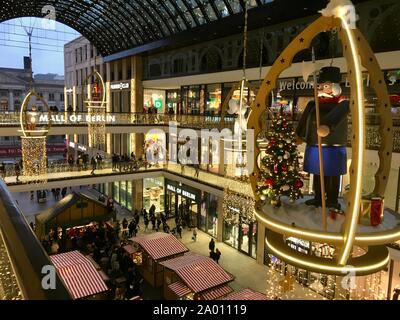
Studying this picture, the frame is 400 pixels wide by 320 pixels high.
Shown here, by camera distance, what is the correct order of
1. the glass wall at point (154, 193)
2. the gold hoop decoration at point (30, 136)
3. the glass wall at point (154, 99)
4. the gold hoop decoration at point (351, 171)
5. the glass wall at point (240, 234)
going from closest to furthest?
the gold hoop decoration at point (351, 171), the gold hoop decoration at point (30, 136), the glass wall at point (240, 234), the glass wall at point (154, 193), the glass wall at point (154, 99)

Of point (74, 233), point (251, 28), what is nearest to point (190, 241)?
point (74, 233)

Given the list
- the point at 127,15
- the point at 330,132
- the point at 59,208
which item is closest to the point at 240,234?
the point at 59,208

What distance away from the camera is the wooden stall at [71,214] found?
19.1m

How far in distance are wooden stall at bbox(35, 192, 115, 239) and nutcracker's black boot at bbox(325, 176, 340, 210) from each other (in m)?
16.9

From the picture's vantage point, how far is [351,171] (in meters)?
4.34

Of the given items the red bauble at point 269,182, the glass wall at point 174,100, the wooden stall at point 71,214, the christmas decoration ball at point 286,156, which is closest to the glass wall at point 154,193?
the glass wall at point 174,100

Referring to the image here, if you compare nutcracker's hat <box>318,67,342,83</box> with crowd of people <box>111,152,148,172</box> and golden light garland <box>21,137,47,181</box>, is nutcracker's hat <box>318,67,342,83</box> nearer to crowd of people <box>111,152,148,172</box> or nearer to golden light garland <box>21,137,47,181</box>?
Answer: golden light garland <box>21,137,47,181</box>

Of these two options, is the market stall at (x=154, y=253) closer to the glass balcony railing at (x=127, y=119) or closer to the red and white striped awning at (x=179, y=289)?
the red and white striped awning at (x=179, y=289)

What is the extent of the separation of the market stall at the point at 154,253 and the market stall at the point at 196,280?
1.34 m

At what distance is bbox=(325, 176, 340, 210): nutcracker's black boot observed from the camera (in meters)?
5.63

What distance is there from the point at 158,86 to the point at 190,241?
1547 centimetres

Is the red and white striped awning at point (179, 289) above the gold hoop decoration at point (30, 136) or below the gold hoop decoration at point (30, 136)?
below
